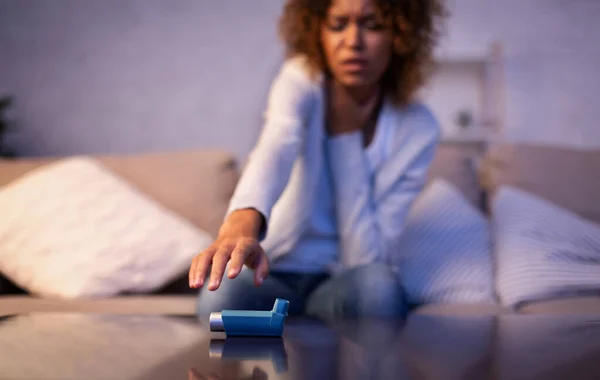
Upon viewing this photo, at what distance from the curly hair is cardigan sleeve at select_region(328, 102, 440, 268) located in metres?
0.08

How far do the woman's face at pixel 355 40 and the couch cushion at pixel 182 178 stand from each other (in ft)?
1.78

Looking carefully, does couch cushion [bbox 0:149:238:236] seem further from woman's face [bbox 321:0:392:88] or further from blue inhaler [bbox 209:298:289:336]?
blue inhaler [bbox 209:298:289:336]

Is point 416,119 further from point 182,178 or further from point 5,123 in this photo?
point 5,123

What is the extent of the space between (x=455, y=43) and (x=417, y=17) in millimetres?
1454

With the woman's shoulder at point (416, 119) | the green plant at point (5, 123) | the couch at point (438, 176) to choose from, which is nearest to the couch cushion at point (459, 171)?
the couch at point (438, 176)

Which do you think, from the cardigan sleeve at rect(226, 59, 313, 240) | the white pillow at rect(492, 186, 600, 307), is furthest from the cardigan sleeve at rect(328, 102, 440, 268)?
the white pillow at rect(492, 186, 600, 307)

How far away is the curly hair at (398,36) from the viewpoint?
122 centimetres

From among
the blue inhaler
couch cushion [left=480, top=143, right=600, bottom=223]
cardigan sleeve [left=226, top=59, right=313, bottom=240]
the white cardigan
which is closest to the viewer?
the blue inhaler

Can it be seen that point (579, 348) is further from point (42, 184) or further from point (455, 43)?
point (455, 43)

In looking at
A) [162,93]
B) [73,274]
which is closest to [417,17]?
[73,274]

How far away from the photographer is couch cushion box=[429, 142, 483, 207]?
1646mm

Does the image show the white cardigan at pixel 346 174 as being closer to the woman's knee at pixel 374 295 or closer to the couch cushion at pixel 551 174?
the woman's knee at pixel 374 295

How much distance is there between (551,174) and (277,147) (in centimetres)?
91

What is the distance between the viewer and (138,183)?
61.8 inches
